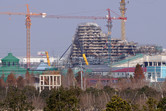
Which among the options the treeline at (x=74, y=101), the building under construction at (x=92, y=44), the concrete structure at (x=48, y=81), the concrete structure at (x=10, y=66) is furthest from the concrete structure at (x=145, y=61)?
the treeline at (x=74, y=101)

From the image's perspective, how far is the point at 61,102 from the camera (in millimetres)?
33812

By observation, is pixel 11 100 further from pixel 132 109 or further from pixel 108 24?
pixel 108 24

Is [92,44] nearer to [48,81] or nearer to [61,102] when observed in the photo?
[48,81]

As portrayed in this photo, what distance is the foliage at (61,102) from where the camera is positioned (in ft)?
111

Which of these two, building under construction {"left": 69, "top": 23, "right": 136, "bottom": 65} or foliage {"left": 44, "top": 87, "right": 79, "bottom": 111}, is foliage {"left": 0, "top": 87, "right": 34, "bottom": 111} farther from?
Answer: building under construction {"left": 69, "top": 23, "right": 136, "bottom": 65}

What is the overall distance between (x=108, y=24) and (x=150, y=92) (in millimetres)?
82352

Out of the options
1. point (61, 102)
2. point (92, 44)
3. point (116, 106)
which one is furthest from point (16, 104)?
point (92, 44)

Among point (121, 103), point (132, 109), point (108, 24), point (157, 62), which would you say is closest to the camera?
point (121, 103)

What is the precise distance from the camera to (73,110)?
110ft

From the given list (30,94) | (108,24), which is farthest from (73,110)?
(108,24)

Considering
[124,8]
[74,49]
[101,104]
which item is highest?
[124,8]

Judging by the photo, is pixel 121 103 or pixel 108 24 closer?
pixel 121 103

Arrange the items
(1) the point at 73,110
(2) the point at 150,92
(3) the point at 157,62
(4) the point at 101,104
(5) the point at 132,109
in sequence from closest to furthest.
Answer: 1. (5) the point at 132,109
2. (1) the point at 73,110
3. (4) the point at 101,104
4. (2) the point at 150,92
5. (3) the point at 157,62

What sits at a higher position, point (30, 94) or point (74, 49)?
point (74, 49)
